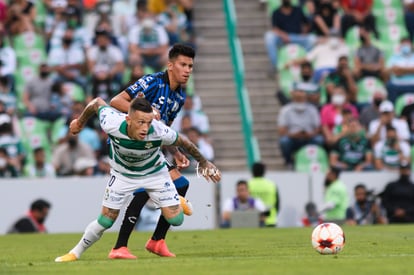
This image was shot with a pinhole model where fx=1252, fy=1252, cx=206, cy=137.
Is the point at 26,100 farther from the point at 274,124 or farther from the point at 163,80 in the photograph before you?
the point at 163,80

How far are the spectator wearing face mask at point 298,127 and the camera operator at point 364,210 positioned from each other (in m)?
1.80

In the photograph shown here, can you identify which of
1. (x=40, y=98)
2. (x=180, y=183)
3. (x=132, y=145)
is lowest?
(x=180, y=183)

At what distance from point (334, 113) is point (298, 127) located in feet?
3.06

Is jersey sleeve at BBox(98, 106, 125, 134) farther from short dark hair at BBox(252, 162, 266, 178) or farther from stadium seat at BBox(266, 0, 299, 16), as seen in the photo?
stadium seat at BBox(266, 0, 299, 16)

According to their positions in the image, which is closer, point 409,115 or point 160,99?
point 160,99

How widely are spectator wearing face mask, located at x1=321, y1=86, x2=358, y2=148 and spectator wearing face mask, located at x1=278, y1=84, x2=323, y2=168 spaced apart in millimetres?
177

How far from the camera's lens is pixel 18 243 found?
676 inches

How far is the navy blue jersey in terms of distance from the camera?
513 inches

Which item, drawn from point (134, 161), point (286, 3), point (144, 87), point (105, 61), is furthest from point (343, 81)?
point (134, 161)

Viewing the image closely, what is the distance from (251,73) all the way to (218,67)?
72 centimetres

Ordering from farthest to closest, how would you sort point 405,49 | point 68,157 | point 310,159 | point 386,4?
point 386,4
point 405,49
point 310,159
point 68,157

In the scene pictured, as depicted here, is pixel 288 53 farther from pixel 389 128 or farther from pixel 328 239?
pixel 328 239

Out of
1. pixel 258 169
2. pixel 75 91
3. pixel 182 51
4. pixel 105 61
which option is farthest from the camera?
pixel 105 61

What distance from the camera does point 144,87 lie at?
13.0m
